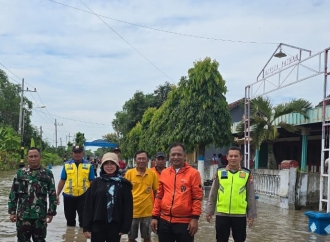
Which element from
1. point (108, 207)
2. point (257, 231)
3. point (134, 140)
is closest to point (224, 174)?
point (108, 207)

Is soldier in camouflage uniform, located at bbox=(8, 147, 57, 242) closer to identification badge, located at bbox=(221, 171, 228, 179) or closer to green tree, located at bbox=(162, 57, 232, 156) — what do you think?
identification badge, located at bbox=(221, 171, 228, 179)

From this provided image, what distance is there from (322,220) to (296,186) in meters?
4.60

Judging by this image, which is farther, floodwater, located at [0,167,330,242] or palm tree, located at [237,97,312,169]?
palm tree, located at [237,97,312,169]

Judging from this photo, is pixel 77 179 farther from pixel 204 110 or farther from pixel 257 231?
pixel 204 110

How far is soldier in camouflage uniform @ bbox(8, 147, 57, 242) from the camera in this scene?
588 centimetres

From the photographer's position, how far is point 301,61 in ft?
43.4

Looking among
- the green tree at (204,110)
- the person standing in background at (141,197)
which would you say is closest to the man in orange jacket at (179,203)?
the person standing in background at (141,197)

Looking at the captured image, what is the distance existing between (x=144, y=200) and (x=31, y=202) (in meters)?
1.66

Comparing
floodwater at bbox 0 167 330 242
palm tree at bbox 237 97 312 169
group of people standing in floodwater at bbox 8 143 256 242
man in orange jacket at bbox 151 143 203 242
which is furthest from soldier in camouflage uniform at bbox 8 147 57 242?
palm tree at bbox 237 97 312 169

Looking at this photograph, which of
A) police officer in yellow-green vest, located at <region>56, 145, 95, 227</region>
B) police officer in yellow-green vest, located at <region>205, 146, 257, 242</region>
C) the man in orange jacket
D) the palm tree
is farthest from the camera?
the palm tree

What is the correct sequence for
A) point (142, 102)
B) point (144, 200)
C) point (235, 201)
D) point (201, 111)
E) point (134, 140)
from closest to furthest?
1. point (235, 201)
2. point (144, 200)
3. point (201, 111)
4. point (134, 140)
5. point (142, 102)

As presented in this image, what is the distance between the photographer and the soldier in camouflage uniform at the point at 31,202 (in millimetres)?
5875

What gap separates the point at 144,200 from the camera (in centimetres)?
683

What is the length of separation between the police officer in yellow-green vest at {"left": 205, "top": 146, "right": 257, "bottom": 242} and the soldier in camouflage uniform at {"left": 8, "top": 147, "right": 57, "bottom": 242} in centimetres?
208
